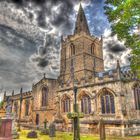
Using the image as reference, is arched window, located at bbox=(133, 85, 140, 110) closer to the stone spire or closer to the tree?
the tree

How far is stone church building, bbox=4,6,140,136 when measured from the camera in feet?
71.1

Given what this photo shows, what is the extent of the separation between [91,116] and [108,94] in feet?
13.5

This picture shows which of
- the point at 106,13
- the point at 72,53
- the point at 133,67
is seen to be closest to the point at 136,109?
the point at 133,67

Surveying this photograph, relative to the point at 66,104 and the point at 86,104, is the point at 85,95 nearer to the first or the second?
the point at 86,104

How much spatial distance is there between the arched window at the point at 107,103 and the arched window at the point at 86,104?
2.48 m

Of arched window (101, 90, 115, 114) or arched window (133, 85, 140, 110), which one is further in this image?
arched window (101, 90, 115, 114)

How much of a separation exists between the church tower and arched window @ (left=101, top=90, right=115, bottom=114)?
47.0 feet

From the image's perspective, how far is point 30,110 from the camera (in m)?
38.4

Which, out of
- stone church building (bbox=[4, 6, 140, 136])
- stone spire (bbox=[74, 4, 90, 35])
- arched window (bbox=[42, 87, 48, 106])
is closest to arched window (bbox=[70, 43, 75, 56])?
stone church building (bbox=[4, 6, 140, 136])

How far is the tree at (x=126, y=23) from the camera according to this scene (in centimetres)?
993

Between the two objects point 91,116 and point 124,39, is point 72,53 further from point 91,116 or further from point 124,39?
point 124,39

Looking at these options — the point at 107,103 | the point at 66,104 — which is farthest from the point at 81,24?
the point at 107,103

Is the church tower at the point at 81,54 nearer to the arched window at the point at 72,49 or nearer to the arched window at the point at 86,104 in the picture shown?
the arched window at the point at 72,49

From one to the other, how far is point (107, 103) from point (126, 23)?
14936mm
